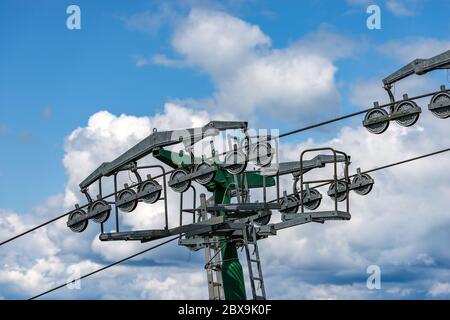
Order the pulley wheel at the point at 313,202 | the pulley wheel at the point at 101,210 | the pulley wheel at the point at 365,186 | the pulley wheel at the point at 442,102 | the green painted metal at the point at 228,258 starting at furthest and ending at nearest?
the pulley wheel at the point at 313,202, the pulley wheel at the point at 365,186, the green painted metal at the point at 228,258, the pulley wheel at the point at 101,210, the pulley wheel at the point at 442,102

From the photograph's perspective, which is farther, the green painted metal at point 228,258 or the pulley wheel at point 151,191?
the green painted metal at point 228,258

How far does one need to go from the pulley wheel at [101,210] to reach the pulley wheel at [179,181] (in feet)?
7.68

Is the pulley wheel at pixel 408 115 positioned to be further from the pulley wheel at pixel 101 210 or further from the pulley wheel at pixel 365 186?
the pulley wheel at pixel 101 210

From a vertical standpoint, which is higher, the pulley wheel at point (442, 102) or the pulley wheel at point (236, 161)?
the pulley wheel at point (442, 102)

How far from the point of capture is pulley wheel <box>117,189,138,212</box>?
21109 mm

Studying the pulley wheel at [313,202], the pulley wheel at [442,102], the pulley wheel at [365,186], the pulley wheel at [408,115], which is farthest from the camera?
the pulley wheel at [313,202]

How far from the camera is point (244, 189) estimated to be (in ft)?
71.8

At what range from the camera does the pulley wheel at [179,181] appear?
20248 mm

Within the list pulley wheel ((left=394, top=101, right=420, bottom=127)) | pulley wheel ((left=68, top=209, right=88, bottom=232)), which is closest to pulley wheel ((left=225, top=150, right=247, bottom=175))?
pulley wheel ((left=394, top=101, right=420, bottom=127))

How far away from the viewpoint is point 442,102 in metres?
17.9

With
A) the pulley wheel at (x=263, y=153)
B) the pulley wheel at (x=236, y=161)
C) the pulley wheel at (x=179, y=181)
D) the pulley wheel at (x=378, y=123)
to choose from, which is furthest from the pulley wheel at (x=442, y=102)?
the pulley wheel at (x=179, y=181)
